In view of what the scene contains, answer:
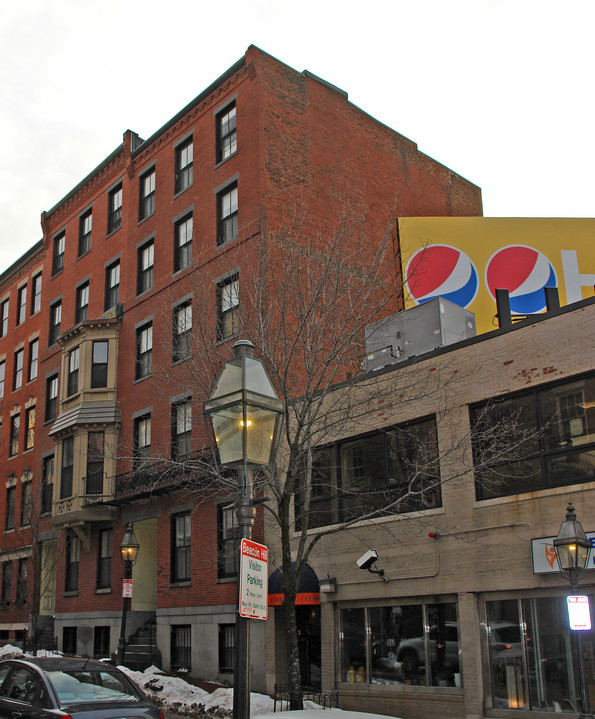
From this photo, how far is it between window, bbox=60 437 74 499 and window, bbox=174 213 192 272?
816 cm

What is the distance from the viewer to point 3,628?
3569 cm

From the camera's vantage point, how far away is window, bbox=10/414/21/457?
127 feet

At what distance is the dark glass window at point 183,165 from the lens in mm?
29516

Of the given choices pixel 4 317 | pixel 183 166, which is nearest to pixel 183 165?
pixel 183 166

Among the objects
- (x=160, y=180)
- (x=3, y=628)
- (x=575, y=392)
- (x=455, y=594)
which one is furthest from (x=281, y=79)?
(x=3, y=628)

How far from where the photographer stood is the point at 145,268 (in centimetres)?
3052

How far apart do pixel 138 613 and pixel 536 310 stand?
17.4 m

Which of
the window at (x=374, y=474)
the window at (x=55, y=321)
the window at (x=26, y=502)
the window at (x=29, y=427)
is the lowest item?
the window at (x=374, y=474)

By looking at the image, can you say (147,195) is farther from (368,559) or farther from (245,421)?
(245,421)

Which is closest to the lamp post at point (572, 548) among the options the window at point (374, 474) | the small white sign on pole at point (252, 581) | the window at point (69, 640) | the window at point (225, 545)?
the window at point (374, 474)

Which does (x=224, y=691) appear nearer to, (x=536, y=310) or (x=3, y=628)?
(x=536, y=310)

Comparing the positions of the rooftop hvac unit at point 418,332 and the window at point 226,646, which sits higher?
the rooftop hvac unit at point 418,332

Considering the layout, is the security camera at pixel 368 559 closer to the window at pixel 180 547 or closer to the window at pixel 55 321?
the window at pixel 180 547

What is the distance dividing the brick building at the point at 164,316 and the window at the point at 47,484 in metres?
0.10
